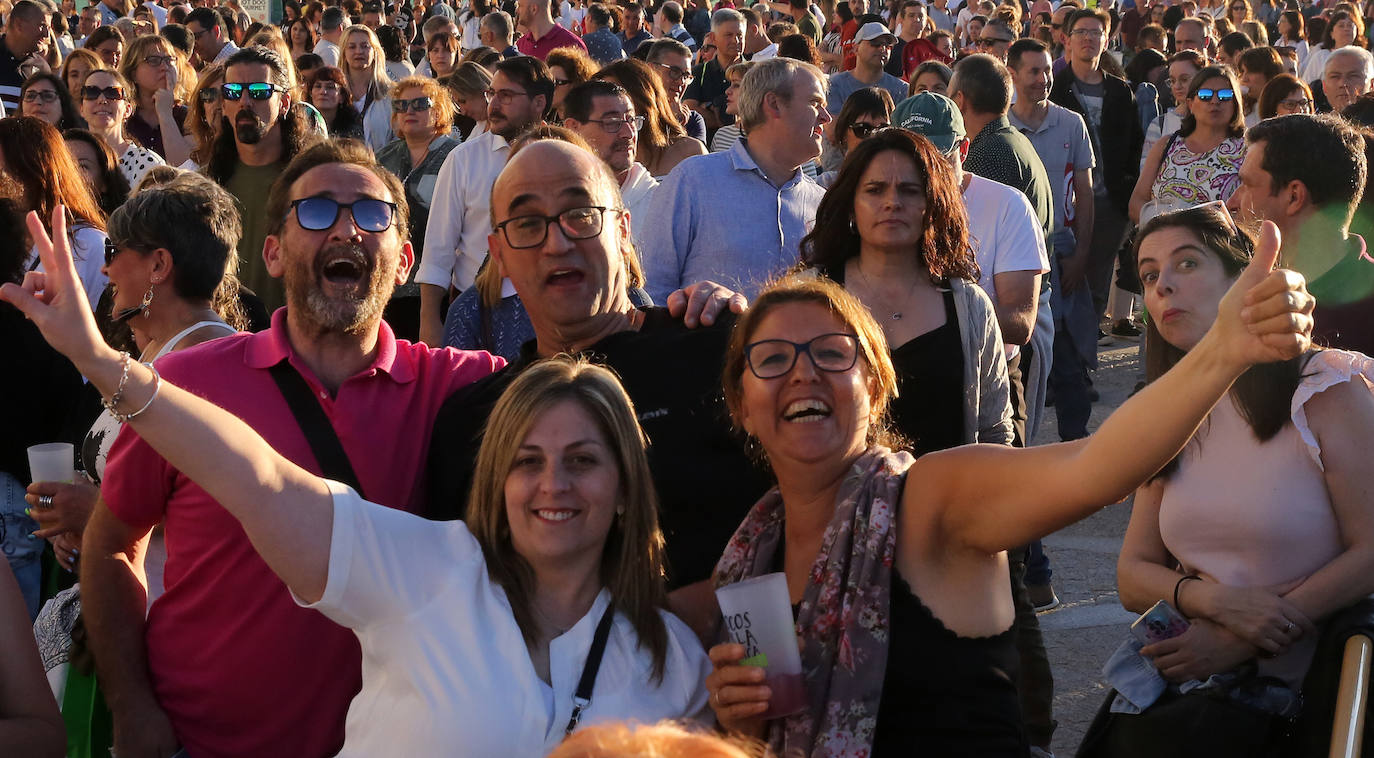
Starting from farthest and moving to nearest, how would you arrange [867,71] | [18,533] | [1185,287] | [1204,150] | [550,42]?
1. [550,42]
2. [867,71]
3. [1204,150]
4. [18,533]
5. [1185,287]

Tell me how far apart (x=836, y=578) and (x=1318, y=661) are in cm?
122

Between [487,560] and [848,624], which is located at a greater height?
[487,560]

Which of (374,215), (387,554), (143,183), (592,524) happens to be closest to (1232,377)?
(592,524)

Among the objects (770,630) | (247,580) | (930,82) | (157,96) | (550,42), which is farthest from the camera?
(550,42)

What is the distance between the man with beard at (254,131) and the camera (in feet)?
21.3

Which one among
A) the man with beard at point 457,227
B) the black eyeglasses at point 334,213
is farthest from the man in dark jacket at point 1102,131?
the black eyeglasses at point 334,213

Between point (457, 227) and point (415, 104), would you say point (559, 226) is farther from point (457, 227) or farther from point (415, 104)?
point (415, 104)

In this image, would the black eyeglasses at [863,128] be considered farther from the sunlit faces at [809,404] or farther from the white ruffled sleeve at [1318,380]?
the sunlit faces at [809,404]

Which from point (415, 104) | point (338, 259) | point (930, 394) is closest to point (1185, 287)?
point (930, 394)

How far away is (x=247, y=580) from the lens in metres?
2.88

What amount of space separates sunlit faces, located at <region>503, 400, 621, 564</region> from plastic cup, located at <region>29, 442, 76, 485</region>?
4.65 ft

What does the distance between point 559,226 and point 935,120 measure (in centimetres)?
274

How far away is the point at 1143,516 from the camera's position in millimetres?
3467

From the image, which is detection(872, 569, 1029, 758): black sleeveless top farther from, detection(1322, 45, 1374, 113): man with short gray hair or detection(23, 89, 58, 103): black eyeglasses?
detection(1322, 45, 1374, 113): man with short gray hair
